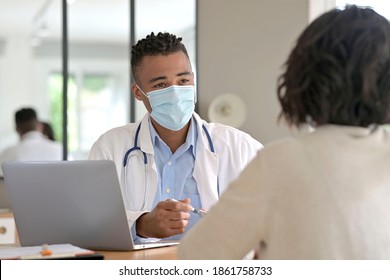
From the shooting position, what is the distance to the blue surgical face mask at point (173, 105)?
2.71 metres

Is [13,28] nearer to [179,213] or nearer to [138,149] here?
[138,149]

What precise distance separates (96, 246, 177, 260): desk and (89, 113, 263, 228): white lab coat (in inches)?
16.8

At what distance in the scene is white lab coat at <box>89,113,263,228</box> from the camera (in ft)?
8.66

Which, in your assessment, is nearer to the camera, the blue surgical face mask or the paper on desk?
the paper on desk

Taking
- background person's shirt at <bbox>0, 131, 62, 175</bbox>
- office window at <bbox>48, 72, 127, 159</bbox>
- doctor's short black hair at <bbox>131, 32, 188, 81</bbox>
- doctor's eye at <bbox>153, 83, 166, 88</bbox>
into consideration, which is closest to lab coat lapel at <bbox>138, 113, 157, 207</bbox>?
doctor's eye at <bbox>153, 83, 166, 88</bbox>

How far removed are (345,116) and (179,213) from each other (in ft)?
2.99

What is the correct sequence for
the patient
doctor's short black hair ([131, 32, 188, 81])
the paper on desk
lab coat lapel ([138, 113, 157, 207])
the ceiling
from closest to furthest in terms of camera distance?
the patient, the paper on desk, lab coat lapel ([138, 113, 157, 207]), doctor's short black hair ([131, 32, 188, 81]), the ceiling

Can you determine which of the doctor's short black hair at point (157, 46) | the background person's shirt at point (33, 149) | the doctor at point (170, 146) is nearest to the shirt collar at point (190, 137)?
the doctor at point (170, 146)

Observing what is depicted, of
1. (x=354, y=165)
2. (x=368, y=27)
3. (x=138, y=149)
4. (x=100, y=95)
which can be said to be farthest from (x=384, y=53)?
(x=100, y=95)

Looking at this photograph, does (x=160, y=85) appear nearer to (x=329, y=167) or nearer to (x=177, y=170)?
(x=177, y=170)

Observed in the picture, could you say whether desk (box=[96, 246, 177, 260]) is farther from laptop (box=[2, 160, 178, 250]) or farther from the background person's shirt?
the background person's shirt

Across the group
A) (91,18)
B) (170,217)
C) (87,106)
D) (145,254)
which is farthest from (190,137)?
(91,18)

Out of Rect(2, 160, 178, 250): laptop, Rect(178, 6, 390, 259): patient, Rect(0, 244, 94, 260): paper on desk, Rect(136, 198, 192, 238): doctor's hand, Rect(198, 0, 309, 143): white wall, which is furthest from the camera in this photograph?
Rect(198, 0, 309, 143): white wall

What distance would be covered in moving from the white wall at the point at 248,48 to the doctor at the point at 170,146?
1969 mm
